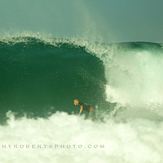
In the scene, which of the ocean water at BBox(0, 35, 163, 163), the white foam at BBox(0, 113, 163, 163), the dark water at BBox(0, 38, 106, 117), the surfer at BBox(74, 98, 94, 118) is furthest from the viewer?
the dark water at BBox(0, 38, 106, 117)

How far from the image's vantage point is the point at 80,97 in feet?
38.8

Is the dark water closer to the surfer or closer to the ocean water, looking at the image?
the ocean water

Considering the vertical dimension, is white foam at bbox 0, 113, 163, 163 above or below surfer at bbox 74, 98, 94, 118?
below

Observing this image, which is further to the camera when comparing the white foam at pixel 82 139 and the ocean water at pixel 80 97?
the ocean water at pixel 80 97

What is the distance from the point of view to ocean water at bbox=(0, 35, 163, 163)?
8961 mm

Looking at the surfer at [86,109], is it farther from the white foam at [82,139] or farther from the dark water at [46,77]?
the dark water at [46,77]

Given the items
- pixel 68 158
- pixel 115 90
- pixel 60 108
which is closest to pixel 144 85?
pixel 115 90

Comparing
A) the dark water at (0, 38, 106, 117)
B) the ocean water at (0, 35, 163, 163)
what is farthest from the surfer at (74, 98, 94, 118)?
the dark water at (0, 38, 106, 117)

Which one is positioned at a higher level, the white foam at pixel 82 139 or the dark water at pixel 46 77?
the dark water at pixel 46 77

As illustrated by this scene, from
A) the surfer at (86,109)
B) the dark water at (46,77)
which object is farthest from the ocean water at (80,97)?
the surfer at (86,109)

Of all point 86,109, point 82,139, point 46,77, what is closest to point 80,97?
point 86,109

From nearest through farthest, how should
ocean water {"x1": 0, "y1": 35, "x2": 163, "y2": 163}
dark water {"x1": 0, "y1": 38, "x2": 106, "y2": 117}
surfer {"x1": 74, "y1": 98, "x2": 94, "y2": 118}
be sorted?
1. ocean water {"x1": 0, "y1": 35, "x2": 163, "y2": 163}
2. surfer {"x1": 74, "y1": 98, "x2": 94, "y2": 118}
3. dark water {"x1": 0, "y1": 38, "x2": 106, "y2": 117}

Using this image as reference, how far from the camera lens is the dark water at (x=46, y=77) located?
36.8 feet

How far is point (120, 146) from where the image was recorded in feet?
30.1
